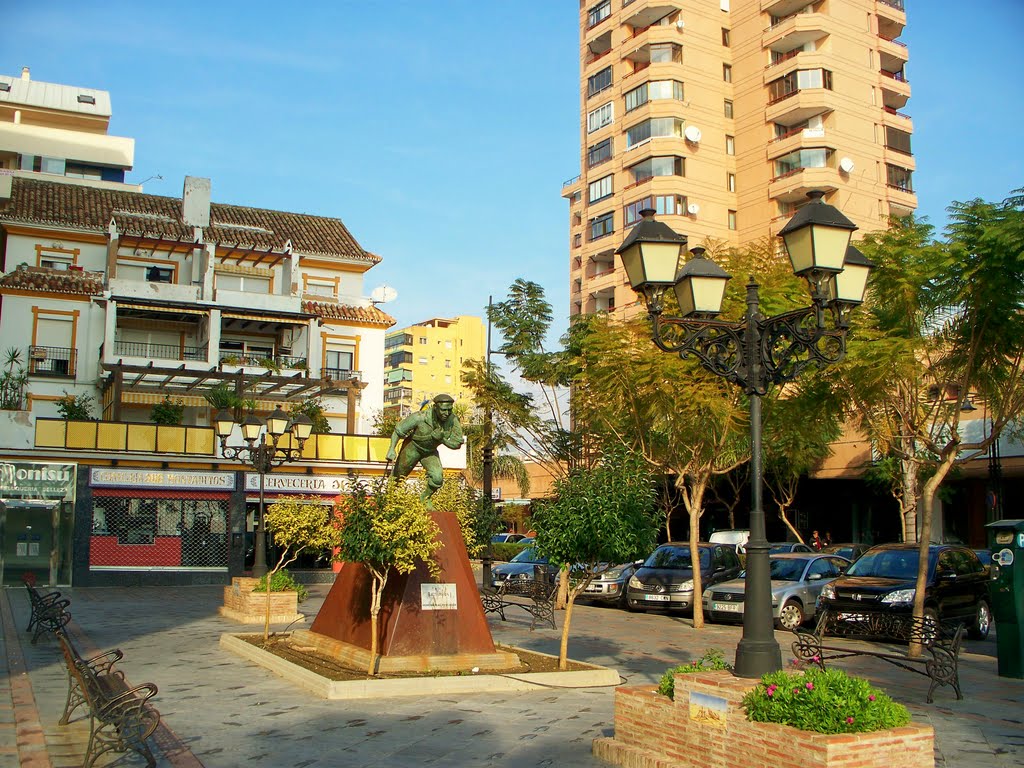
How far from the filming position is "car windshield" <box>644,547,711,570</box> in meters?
23.3

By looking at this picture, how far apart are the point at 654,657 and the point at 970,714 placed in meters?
5.48

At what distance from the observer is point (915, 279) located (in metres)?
14.2

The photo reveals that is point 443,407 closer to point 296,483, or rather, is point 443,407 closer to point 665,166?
point 296,483

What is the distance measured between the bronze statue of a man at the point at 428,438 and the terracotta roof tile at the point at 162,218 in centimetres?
3081

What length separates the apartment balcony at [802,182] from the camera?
4769cm

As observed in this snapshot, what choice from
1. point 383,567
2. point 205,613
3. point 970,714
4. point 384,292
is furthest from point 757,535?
point 384,292

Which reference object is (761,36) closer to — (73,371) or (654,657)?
(73,371)

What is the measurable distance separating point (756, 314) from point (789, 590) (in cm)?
1264

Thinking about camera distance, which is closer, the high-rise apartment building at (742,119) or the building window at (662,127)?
the high-rise apartment building at (742,119)

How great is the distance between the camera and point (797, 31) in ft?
159

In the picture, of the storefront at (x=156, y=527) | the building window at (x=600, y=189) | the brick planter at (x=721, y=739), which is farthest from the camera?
the building window at (x=600, y=189)

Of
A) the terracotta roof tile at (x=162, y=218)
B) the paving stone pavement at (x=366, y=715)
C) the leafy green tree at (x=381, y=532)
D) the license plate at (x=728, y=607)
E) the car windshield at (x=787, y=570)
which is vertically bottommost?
the paving stone pavement at (x=366, y=715)

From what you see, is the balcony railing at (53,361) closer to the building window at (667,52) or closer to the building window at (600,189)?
the building window at (600,189)

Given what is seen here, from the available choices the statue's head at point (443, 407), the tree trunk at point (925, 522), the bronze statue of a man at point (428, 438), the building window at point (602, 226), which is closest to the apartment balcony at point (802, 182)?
the building window at point (602, 226)
